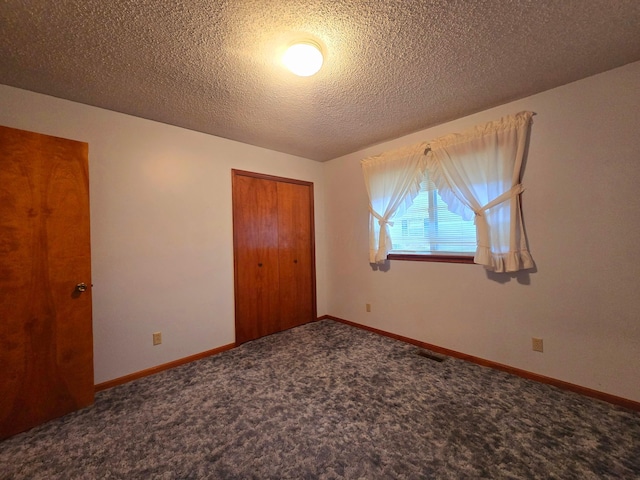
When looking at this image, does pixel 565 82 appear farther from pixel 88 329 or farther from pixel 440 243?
pixel 88 329

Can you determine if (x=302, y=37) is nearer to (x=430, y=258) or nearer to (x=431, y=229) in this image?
(x=431, y=229)

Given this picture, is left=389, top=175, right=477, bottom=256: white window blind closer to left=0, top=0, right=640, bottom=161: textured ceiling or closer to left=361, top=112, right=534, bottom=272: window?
left=361, top=112, right=534, bottom=272: window

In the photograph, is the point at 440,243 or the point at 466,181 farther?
the point at 440,243

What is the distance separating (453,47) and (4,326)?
3414 mm

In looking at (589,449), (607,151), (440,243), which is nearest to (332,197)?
(440,243)

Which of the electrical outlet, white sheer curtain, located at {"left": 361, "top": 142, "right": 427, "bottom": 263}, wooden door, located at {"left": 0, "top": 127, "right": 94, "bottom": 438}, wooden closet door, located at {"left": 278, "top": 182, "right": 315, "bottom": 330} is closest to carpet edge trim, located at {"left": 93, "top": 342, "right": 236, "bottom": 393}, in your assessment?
wooden door, located at {"left": 0, "top": 127, "right": 94, "bottom": 438}

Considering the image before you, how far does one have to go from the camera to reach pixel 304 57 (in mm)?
1525

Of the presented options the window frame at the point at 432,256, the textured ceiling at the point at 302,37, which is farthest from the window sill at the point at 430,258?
the textured ceiling at the point at 302,37

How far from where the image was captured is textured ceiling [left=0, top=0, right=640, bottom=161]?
131 centimetres

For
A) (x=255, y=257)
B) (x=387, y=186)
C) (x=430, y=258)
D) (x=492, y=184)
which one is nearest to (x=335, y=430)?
(x=430, y=258)

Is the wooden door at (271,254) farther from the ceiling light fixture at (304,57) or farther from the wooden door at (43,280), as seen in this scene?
the ceiling light fixture at (304,57)

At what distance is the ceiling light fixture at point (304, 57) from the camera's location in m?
1.50

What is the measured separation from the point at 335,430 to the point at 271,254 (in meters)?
2.20

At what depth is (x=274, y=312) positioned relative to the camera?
3.40 m
